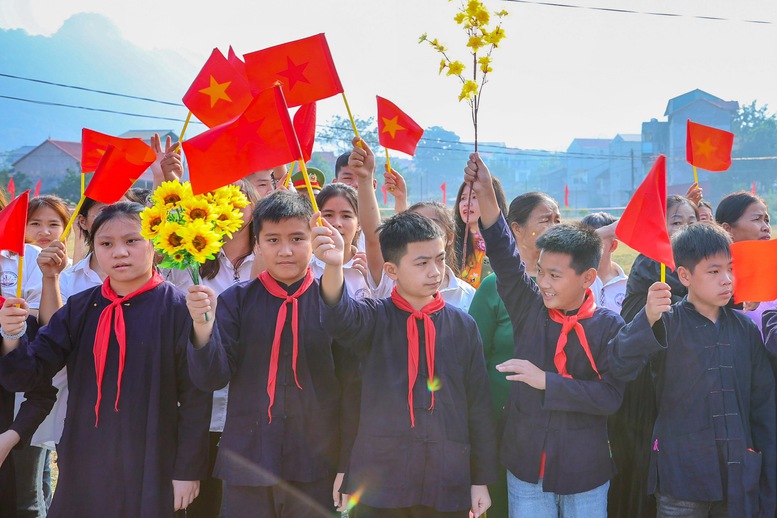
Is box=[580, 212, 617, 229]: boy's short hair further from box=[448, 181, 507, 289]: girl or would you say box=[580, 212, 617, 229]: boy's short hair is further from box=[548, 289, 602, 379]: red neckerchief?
box=[548, 289, 602, 379]: red neckerchief

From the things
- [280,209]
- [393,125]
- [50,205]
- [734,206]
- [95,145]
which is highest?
[393,125]

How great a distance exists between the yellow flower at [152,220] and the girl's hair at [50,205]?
7.24ft

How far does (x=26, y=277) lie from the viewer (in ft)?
12.2

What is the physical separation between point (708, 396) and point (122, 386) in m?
2.50

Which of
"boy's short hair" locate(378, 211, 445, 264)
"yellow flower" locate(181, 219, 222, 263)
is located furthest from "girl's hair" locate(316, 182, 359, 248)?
"yellow flower" locate(181, 219, 222, 263)

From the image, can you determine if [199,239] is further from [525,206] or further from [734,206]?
[734,206]

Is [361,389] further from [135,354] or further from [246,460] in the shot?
[135,354]

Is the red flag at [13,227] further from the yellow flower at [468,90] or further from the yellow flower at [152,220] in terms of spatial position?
the yellow flower at [468,90]

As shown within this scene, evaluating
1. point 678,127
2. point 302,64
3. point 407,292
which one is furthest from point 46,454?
point 678,127

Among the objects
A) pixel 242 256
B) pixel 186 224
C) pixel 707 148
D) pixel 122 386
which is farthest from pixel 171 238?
pixel 707 148

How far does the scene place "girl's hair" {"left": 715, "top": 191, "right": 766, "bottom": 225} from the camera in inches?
165

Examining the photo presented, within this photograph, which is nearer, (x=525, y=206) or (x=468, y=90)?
(x=468, y=90)

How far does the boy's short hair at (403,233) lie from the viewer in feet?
9.57

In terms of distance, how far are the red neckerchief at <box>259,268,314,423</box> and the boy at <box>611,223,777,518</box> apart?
133cm
